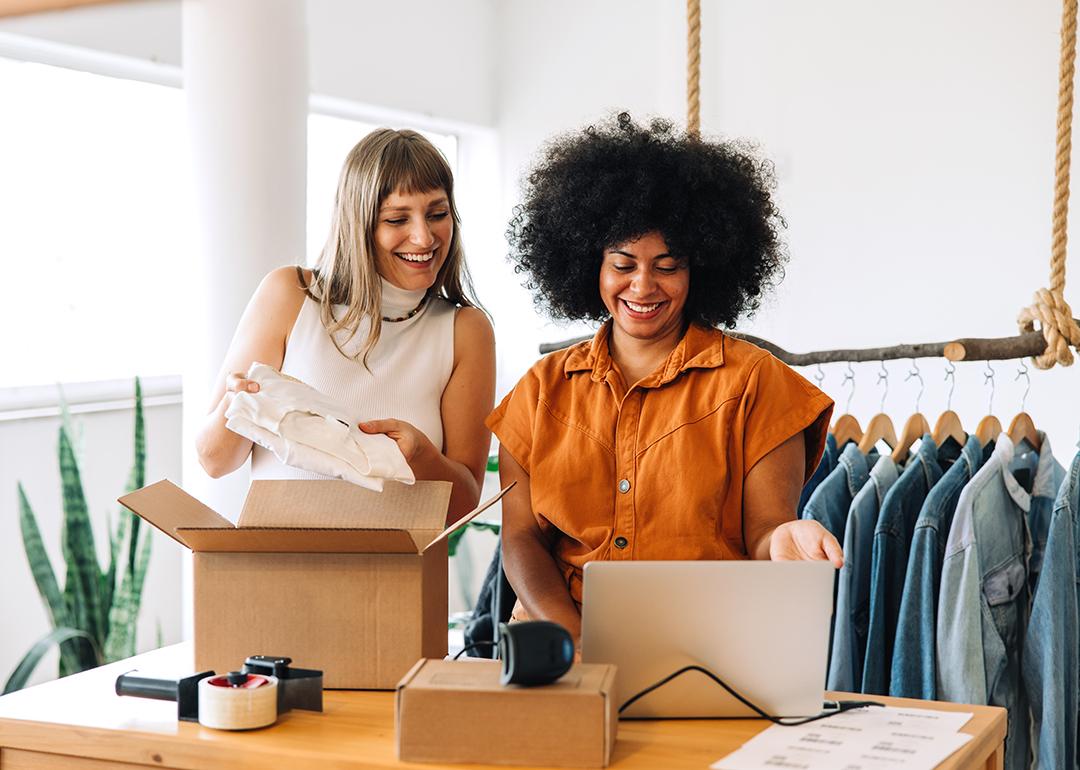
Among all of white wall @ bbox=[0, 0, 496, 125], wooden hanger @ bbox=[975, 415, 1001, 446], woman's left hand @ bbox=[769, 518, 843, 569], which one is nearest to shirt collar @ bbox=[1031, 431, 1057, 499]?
wooden hanger @ bbox=[975, 415, 1001, 446]

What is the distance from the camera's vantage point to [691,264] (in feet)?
6.42

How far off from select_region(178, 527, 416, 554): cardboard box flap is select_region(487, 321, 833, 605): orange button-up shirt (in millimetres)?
384

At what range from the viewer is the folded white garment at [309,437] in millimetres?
1606

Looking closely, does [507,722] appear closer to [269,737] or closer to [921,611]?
[269,737]

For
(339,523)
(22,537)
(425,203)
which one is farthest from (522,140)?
(339,523)

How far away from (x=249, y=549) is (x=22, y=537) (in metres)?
2.13

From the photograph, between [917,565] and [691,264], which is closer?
[691,264]

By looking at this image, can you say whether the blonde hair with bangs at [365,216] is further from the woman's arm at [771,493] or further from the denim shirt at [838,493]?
the denim shirt at [838,493]

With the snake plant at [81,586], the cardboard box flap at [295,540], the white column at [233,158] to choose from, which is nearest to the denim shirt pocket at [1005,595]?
the cardboard box flap at [295,540]

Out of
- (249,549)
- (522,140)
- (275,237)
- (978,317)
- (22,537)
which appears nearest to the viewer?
(249,549)

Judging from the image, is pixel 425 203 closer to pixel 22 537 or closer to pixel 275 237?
pixel 275 237

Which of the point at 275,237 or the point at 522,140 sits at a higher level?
the point at 522,140

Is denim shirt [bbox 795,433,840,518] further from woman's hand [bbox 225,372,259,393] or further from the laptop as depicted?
woman's hand [bbox 225,372,259,393]

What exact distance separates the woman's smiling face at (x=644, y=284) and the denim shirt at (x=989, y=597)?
827 millimetres
